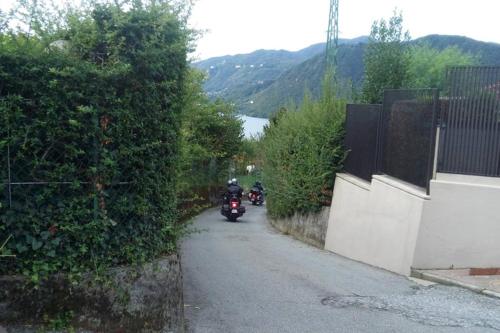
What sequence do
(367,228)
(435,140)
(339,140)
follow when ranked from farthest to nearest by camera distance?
(339,140)
(367,228)
(435,140)

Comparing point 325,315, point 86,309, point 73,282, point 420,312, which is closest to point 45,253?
point 73,282

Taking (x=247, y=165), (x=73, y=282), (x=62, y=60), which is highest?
(x=62, y=60)

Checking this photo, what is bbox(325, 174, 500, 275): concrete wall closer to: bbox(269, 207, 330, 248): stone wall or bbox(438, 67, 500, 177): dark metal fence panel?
bbox(438, 67, 500, 177): dark metal fence panel

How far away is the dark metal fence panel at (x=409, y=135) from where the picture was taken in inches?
344

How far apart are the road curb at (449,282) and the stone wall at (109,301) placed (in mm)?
4605

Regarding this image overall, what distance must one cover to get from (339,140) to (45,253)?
9.88 metres

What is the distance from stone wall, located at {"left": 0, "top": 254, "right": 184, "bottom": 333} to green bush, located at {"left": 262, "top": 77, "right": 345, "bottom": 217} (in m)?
8.48

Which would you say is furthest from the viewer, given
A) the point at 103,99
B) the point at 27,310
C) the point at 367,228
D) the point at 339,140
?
the point at 339,140

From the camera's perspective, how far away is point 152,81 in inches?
175

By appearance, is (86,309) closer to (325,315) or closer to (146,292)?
(146,292)

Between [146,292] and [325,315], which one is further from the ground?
[146,292]

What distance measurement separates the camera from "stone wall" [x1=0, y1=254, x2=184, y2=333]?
3918mm

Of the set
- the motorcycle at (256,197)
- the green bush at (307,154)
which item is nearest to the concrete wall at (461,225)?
the green bush at (307,154)

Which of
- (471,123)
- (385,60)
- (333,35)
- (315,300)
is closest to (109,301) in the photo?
(315,300)
